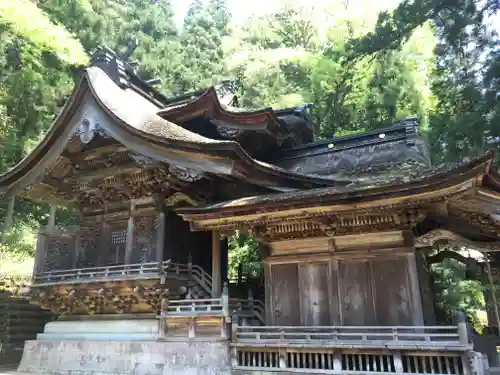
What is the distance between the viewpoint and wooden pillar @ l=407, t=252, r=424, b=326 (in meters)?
8.19

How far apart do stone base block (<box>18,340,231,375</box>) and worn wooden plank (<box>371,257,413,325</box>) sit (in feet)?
10.7

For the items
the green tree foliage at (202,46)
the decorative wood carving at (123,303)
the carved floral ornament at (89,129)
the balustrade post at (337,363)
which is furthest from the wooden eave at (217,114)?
the green tree foliage at (202,46)

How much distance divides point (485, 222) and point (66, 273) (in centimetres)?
1021

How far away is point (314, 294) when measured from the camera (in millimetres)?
9195

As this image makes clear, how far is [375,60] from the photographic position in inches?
822

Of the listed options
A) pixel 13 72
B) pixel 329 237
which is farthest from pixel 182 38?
pixel 329 237

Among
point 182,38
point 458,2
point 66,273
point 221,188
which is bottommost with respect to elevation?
point 66,273

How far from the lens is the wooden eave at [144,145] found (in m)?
9.51

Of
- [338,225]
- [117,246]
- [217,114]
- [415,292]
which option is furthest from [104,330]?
[415,292]

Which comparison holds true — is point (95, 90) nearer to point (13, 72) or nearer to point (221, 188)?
point (221, 188)

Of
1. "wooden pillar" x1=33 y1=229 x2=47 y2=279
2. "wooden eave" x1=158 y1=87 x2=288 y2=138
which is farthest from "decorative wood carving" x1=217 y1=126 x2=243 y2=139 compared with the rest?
"wooden pillar" x1=33 y1=229 x2=47 y2=279

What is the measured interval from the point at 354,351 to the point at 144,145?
20.8ft

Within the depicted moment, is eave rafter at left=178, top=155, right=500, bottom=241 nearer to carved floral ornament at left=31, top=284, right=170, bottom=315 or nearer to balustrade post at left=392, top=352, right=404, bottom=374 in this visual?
carved floral ornament at left=31, top=284, right=170, bottom=315

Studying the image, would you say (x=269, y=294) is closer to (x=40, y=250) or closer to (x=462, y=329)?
(x=462, y=329)
